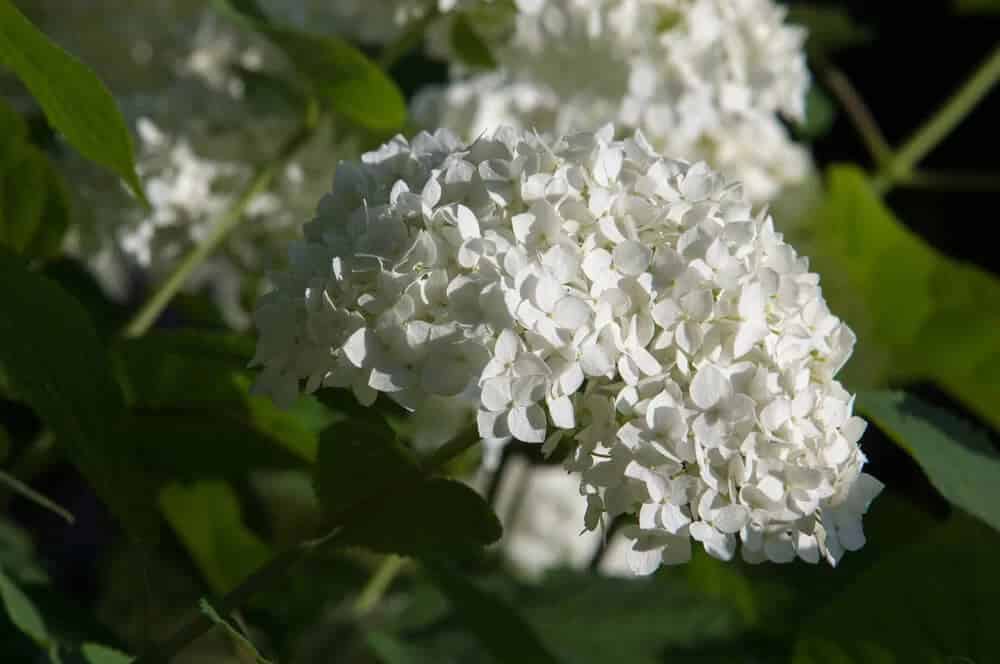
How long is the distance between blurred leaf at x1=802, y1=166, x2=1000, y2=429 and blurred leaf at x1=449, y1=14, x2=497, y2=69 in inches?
17.6

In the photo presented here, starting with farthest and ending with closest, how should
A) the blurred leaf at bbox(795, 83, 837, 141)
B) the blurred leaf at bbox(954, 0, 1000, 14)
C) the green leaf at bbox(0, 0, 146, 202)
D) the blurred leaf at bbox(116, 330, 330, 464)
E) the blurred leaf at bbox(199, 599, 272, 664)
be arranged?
1. the blurred leaf at bbox(954, 0, 1000, 14)
2. the blurred leaf at bbox(795, 83, 837, 141)
3. the blurred leaf at bbox(116, 330, 330, 464)
4. the green leaf at bbox(0, 0, 146, 202)
5. the blurred leaf at bbox(199, 599, 272, 664)

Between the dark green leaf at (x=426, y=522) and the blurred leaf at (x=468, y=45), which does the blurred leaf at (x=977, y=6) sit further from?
the dark green leaf at (x=426, y=522)

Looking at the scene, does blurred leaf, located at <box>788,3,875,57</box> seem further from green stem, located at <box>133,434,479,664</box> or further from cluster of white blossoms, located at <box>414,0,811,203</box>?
green stem, located at <box>133,434,479,664</box>

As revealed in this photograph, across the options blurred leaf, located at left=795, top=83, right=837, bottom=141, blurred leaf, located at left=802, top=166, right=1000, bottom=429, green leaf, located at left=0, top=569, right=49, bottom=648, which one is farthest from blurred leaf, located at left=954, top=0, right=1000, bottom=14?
green leaf, located at left=0, top=569, right=49, bottom=648

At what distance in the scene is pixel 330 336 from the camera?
0.57 meters

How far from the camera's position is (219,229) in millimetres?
926

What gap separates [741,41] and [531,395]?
487mm

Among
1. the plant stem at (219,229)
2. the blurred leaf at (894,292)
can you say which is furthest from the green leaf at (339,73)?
the blurred leaf at (894,292)

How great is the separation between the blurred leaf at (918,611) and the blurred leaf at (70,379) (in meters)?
0.35

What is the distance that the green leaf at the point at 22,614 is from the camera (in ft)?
2.06

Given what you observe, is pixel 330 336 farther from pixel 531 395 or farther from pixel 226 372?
pixel 226 372

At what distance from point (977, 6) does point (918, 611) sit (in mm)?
997

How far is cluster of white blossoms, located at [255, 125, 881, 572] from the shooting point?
1.81 ft

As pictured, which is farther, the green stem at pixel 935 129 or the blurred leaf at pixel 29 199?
the green stem at pixel 935 129
